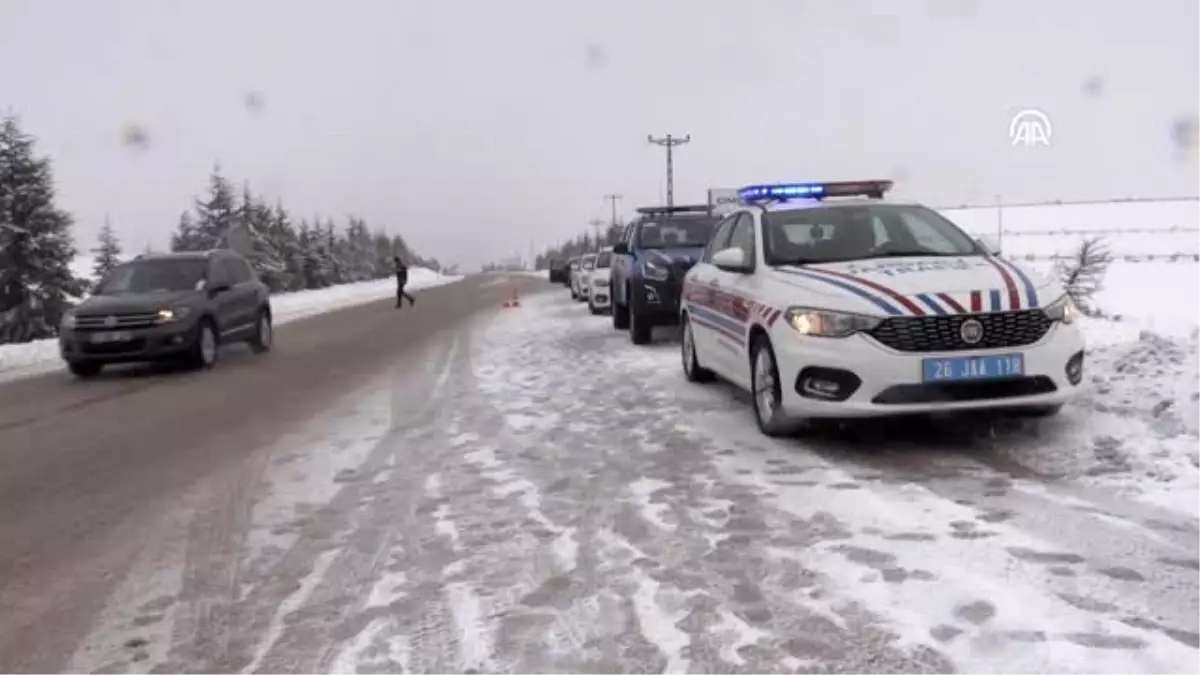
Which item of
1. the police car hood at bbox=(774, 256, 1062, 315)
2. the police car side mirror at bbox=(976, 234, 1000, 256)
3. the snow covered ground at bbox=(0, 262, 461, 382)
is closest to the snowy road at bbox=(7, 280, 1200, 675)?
the police car hood at bbox=(774, 256, 1062, 315)

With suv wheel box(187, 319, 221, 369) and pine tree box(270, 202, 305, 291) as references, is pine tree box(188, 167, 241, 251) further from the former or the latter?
suv wheel box(187, 319, 221, 369)

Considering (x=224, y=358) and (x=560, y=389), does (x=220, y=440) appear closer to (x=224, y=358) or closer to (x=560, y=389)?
(x=560, y=389)

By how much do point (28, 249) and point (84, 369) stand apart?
2445cm

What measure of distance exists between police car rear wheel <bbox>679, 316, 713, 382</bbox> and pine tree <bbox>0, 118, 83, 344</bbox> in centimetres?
3066

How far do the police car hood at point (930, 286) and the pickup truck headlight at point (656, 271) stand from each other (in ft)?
22.7

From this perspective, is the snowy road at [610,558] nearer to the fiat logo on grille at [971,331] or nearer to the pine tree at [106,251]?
the fiat logo on grille at [971,331]

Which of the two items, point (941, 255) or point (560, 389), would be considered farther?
point (560, 389)

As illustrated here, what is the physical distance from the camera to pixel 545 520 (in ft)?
16.7

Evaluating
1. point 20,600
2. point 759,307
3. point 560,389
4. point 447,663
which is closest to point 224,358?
point 560,389

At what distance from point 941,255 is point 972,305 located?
123 centimetres

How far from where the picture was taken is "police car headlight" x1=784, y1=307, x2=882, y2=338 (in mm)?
6099

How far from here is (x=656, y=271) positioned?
13.9m

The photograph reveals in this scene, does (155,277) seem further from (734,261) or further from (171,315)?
(734,261)

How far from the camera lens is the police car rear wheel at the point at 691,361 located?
32.0ft
